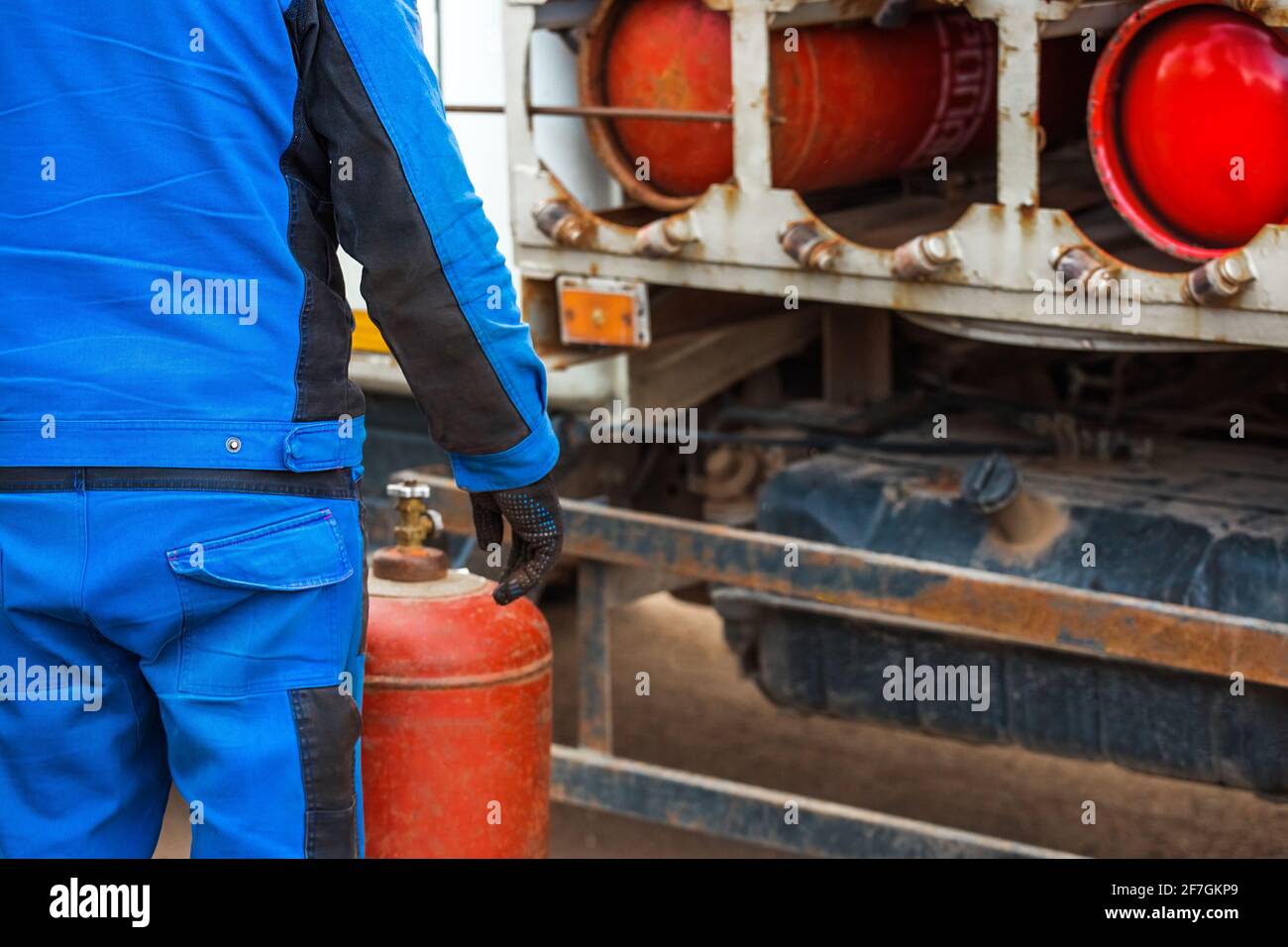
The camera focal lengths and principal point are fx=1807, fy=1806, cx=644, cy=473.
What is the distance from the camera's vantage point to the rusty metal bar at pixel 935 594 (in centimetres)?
262

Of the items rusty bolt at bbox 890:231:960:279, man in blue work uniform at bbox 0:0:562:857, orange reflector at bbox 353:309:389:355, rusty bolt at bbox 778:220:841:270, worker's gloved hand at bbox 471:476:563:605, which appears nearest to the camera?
man in blue work uniform at bbox 0:0:562:857

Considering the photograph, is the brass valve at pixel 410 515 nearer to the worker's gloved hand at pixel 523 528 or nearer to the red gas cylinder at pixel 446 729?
the red gas cylinder at pixel 446 729

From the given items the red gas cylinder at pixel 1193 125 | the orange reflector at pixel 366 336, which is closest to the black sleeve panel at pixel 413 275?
the red gas cylinder at pixel 1193 125

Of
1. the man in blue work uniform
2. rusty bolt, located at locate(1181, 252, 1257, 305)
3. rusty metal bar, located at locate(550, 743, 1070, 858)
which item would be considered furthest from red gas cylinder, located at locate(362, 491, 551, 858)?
rusty bolt, located at locate(1181, 252, 1257, 305)

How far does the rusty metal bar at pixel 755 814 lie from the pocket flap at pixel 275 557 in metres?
1.29

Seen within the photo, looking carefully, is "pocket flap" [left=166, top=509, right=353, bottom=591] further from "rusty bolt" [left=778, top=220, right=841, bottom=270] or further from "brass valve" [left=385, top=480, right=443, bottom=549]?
"rusty bolt" [left=778, top=220, right=841, bottom=270]

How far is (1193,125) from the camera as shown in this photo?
102 inches

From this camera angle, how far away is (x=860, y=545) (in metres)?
3.27

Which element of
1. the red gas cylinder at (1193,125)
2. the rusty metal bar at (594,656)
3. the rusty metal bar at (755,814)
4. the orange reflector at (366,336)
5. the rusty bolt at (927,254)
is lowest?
the rusty metal bar at (755,814)

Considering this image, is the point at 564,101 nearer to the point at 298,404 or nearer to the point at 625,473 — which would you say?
the point at 625,473

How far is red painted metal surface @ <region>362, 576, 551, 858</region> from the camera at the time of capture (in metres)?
2.47

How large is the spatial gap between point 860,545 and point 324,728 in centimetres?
152

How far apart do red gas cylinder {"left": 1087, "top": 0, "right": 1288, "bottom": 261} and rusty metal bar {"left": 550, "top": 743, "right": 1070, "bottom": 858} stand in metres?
0.98

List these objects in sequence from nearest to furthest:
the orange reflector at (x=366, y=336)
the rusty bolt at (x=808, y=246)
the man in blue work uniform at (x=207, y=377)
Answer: the man in blue work uniform at (x=207, y=377) < the rusty bolt at (x=808, y=246) < the orange reflector at (x=366, y=336)
